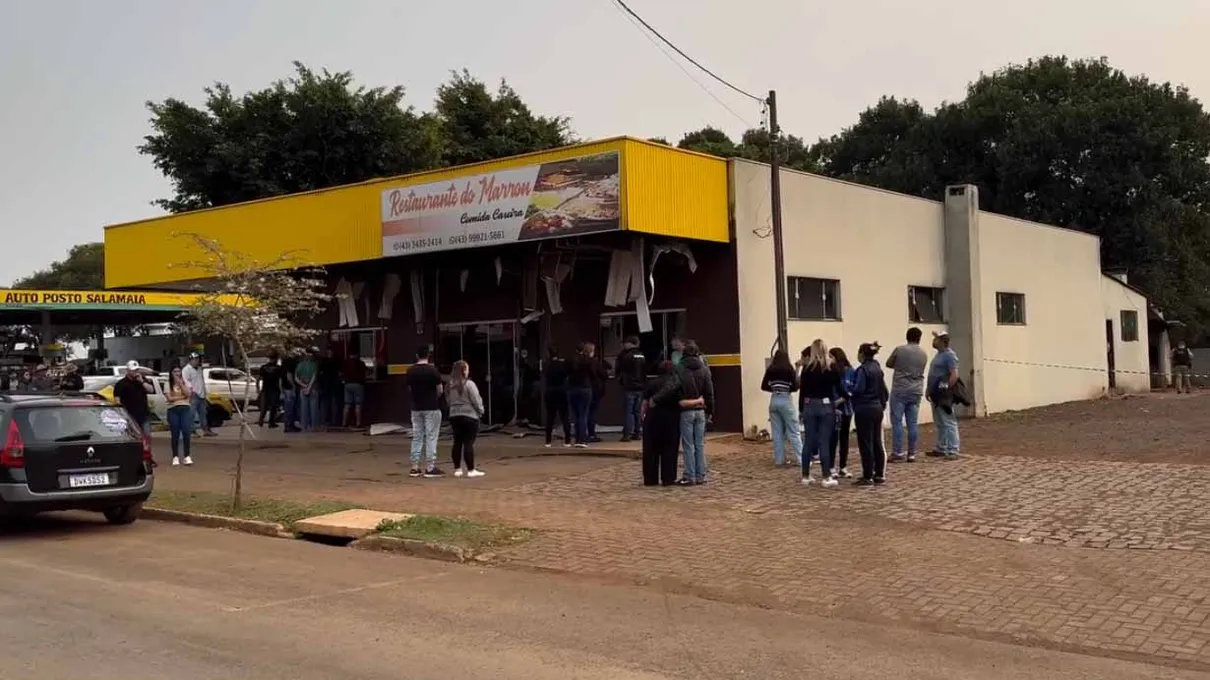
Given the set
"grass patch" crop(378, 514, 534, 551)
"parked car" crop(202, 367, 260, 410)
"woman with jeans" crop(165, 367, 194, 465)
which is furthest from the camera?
"parked car" crop(202, 367, 260, 410)

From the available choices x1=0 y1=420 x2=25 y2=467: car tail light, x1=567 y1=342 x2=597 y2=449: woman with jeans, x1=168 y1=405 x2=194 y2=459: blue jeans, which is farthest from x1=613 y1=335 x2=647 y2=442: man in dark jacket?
x1=0 y1=420 x2=25 y2=467: car tail light

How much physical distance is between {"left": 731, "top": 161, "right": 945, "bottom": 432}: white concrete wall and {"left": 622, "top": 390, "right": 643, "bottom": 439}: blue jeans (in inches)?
72.7

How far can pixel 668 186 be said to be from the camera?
16375 millimetres

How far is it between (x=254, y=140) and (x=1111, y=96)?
34.8 m

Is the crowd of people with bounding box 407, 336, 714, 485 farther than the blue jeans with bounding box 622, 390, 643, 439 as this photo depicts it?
No

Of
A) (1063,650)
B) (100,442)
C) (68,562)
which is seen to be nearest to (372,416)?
(100,442)

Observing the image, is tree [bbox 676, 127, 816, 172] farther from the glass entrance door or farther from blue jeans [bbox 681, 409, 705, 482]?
blue jeans [bbox 681, 409, 705, 482]

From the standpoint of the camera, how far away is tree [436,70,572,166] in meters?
46.0

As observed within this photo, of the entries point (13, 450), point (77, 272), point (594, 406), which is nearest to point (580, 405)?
point (594, 406)

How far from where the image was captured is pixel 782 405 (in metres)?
13.5

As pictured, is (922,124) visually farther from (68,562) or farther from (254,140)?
(68,562)

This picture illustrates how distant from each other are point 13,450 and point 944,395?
11493 millimetres

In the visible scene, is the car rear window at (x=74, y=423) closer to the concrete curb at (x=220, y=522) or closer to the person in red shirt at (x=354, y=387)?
the concrete curb at (x=220, y=522)

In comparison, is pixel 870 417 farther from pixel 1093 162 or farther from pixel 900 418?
pixel 1093 162
